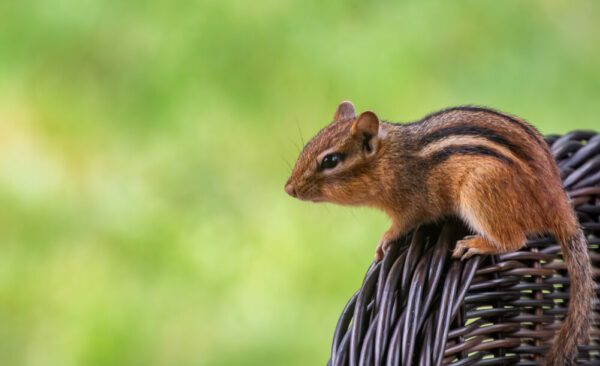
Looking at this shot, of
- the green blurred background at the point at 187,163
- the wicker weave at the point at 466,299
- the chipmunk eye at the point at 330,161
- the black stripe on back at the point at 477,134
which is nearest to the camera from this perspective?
the wicker weave at the point at 466,299

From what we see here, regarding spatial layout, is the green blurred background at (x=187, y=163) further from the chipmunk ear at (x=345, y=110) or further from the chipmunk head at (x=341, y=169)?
the chipmunk head at (x=341, y=169)

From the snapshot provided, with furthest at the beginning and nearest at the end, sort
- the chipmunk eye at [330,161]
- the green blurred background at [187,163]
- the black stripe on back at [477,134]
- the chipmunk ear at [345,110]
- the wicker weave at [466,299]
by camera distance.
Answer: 1. the green blurred background at [187,163]
2. the chipmunk ear at [345,110]
3. the chipmunk eye at [330,161]
4. the black stripe on back at [477,134]
5. the wicker weave at [466,299]

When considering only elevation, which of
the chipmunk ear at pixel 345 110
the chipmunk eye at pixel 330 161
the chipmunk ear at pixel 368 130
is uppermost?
the chipmunk ear at pixel 345 110

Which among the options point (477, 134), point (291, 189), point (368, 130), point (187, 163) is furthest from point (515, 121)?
point (187, 163)

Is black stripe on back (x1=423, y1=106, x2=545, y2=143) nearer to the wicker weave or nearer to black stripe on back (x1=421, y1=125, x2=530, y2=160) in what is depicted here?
black stripe on back (x1=421, y1=125, x2=530, y2=160)

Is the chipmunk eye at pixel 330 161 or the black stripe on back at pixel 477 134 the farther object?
the chipmunk eye at pixel 330 161

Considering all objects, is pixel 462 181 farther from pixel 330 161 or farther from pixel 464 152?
pixel 330 161

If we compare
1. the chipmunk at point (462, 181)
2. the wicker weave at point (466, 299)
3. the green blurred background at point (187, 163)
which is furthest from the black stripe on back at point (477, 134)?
the green blurred background at point (187, 163)

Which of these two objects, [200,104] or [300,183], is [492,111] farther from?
[200,104]
